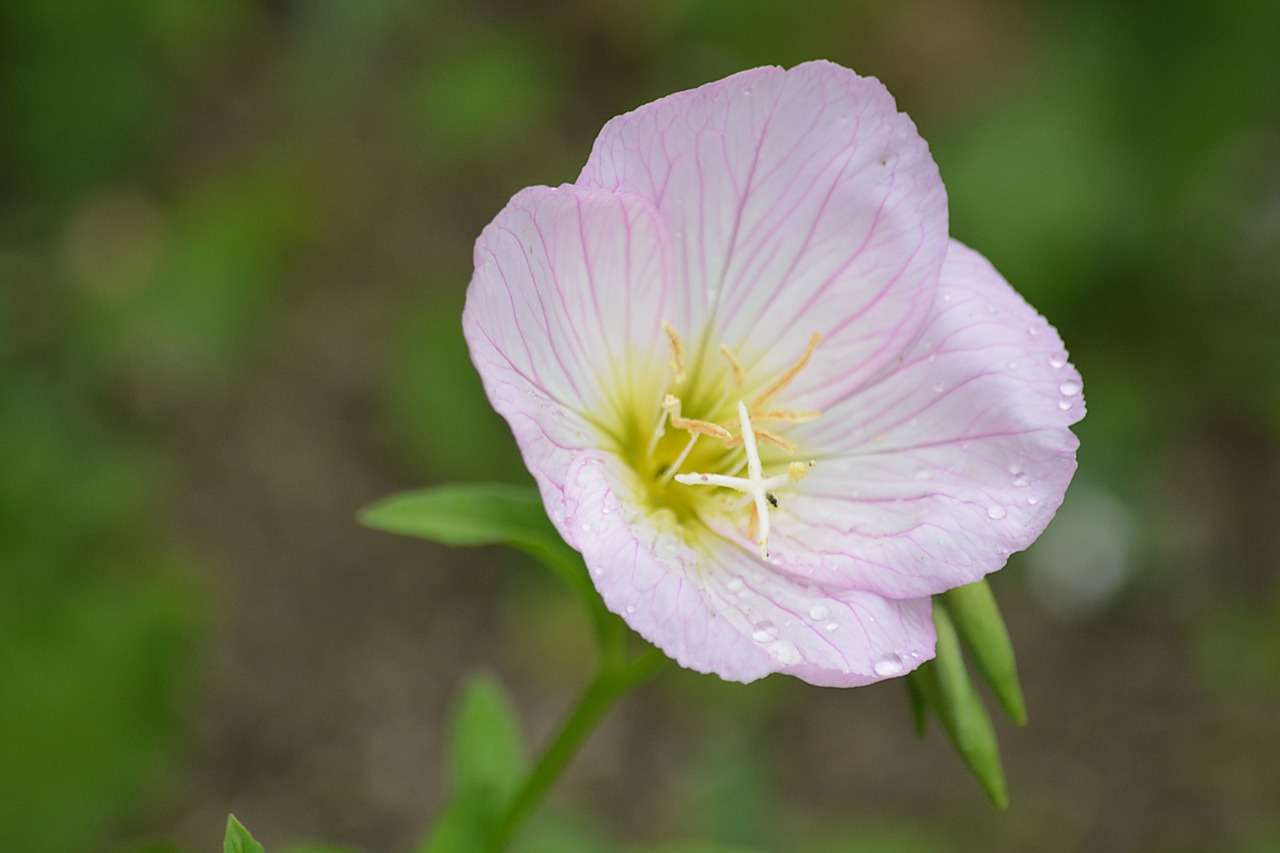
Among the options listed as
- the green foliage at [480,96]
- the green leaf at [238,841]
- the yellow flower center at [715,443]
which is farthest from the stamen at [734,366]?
the green foliage at [480,96]

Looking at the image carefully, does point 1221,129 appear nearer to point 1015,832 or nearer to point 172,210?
point 1015,832

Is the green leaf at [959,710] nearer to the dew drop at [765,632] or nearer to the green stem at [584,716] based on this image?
the dew drop at [765,632]

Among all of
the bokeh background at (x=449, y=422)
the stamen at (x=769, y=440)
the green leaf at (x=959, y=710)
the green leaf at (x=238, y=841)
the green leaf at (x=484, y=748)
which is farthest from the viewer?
the bokeh background at (x=449, y=422)

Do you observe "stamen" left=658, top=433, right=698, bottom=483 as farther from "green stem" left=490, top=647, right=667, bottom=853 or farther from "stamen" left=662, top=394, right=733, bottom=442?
"green stem" left=490, top=647, right=667, bottom=853

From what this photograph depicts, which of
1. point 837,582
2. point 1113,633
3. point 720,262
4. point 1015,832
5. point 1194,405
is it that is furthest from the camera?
point 1194,405

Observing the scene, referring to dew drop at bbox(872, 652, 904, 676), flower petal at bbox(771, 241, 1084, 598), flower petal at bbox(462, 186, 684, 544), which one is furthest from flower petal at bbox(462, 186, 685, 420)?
dew drop at bbox(872, 652, 904, 676)

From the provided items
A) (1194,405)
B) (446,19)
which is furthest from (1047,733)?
(446,19)

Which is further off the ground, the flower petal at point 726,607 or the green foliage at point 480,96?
the green foliage at point 480,96
